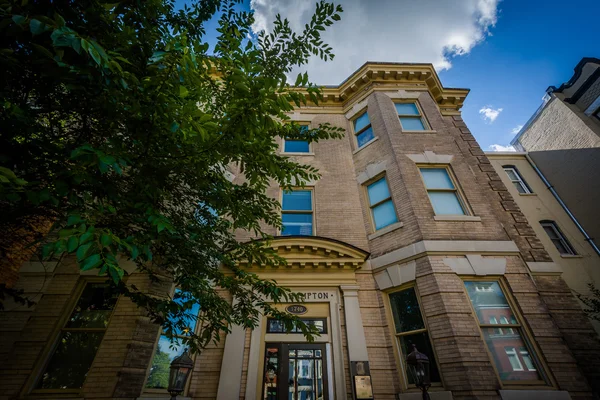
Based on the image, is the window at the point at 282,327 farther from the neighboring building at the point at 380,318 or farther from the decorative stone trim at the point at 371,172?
the decorative stone trim at the point at 371,172

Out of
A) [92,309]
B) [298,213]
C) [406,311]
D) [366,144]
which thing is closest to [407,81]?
[366,144]

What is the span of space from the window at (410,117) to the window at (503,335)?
559 cm

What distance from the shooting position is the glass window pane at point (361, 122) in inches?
389

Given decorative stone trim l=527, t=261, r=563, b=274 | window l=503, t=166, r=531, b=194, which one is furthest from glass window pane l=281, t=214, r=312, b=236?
window l=503, t=166, r=531, b=194

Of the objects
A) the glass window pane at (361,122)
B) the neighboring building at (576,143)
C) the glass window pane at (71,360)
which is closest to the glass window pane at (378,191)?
the glass window pane at (361,122)

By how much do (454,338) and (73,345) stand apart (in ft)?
25.1

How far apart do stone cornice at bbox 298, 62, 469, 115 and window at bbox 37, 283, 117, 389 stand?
34.5ft

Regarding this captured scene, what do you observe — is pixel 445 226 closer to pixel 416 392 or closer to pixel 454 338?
pixel 454 338

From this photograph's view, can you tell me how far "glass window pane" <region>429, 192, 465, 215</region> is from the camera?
23.4ft

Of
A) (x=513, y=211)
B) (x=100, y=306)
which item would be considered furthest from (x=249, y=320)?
(x=513, y=211)

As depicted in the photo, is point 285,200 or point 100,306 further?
point 285,200

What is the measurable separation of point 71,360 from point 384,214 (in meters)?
7.99

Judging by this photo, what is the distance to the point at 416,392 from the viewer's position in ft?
16.9

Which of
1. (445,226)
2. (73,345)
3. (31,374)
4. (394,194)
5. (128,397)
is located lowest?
(128,397)
